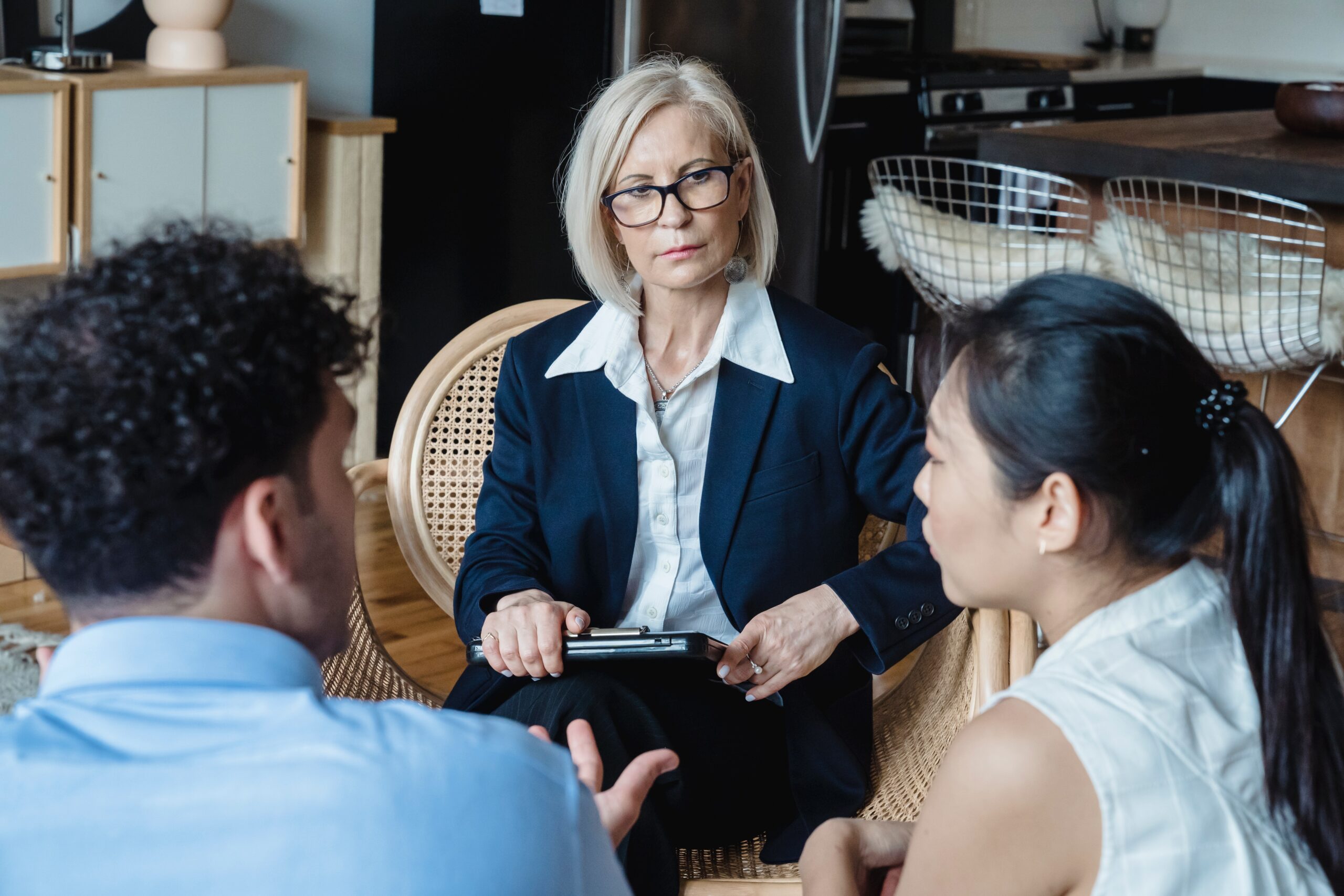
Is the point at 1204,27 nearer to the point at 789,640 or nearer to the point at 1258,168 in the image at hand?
the point at 1258,168

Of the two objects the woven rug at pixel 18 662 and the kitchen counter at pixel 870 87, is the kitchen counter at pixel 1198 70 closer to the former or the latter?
the kitchen counter at pixel 870 87

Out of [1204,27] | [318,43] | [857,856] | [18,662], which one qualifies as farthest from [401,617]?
[1204,27]

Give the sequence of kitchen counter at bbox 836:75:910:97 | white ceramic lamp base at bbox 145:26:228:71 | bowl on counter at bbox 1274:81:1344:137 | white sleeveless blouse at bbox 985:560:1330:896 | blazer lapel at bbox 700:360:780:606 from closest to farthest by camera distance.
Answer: white sleeveless blouse at bbox 985:560:1330:896 < blazer lapel at bbox 700:360:780:606 < bowl on counter at bbox 1274:81:1344:137 < white ceramic lamp base at bbox 145:26:228:71 < kitchen counter at bbox 836:75:910:97

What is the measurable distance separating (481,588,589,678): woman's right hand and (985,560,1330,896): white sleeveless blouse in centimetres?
57

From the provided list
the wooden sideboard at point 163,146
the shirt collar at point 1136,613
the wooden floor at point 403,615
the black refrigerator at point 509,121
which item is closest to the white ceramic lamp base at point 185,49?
the wooden sideboard at point 163,146

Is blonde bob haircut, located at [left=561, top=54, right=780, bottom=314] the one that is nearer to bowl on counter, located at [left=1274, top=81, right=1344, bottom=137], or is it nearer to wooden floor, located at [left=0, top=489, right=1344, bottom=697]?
wooden floor, located at [left=0, top=489, right=1344, bottom=697]

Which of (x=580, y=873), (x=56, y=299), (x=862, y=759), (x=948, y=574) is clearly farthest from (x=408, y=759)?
(x=862, y=759)

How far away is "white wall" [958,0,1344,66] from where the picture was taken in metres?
5.65

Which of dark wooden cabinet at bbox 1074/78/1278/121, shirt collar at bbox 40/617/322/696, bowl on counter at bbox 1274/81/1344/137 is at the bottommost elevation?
shirt collar at bbox 40/617/322/696

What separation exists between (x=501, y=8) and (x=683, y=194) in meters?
2.43

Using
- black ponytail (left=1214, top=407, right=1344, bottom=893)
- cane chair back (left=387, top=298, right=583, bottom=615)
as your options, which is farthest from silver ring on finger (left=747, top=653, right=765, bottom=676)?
black ponytail (left=1214, top=407, right=1344, bottom=893)

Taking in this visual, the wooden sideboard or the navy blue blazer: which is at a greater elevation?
the wooden sideboard

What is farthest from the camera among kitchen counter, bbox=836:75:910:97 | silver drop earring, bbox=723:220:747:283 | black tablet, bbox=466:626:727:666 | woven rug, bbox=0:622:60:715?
kitchen counter, bbox=836:75:910:97

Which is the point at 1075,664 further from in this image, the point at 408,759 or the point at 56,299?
the point at 56,299
